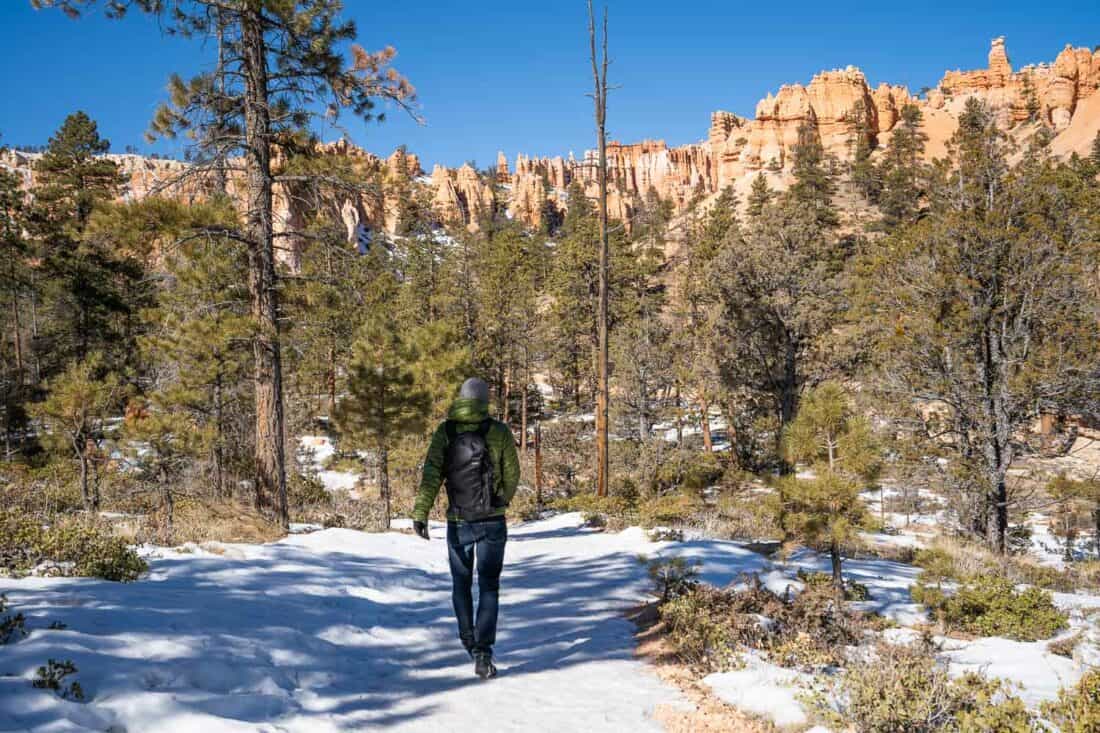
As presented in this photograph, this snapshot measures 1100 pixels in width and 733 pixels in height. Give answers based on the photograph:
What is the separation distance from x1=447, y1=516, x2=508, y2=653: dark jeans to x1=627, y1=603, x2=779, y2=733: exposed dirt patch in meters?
1.23

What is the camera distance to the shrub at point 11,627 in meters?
2.96

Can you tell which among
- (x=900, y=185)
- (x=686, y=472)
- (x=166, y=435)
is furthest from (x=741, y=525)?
(x=900, y=185)

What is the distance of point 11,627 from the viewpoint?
119 inches

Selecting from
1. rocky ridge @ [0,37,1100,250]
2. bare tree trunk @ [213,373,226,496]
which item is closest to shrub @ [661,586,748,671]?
bare tree trunk @ [213,373,226,496]

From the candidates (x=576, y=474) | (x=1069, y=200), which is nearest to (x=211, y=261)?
(x=1069, y=200)

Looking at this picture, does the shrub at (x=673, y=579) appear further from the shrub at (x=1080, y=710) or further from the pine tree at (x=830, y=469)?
the shrub at (x=1080, y=710)

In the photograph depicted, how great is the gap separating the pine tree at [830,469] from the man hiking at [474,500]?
3.67 metres

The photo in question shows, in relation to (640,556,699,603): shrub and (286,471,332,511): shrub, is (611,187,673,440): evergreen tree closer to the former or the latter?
(286,471,332,511): shrub

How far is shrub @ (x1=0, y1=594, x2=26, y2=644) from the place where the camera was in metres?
2.96

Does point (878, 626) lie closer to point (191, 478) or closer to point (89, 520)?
point (89, 520)

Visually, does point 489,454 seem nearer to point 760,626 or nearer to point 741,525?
point 760,626

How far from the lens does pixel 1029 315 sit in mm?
10352

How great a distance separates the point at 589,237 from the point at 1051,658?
1195 inches

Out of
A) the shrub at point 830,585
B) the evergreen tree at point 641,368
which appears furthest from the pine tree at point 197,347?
the evergreen tree at point 641,368
